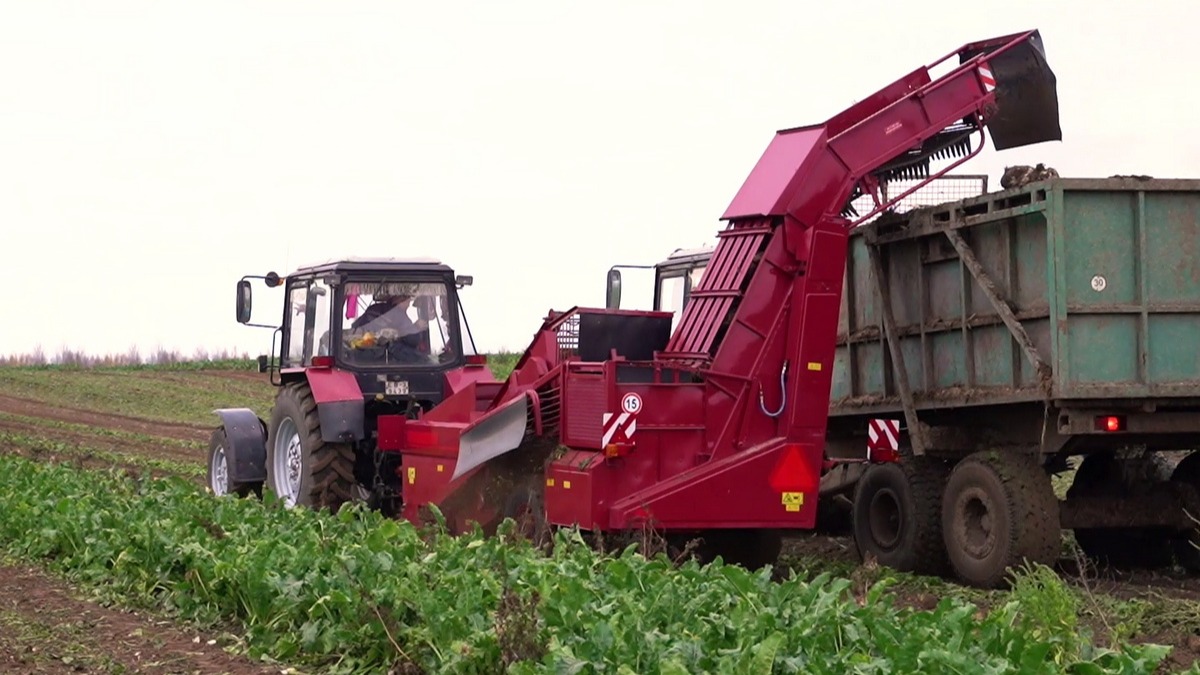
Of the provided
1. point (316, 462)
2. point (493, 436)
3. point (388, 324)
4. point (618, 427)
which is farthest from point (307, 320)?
point (618, 427)

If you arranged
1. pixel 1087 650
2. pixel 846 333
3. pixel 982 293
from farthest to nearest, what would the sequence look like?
1. pixel 846 333
2. pixel 982 293
3. pixel 1087 650

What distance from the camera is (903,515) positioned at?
12.3 meters

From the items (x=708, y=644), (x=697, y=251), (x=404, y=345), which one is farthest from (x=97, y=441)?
(x=708, y=644)

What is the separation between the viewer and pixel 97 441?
87.7 feet

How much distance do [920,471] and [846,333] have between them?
1.53 meters

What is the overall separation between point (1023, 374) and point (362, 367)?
586 cm

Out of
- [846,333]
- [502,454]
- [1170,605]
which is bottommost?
[1170,605]

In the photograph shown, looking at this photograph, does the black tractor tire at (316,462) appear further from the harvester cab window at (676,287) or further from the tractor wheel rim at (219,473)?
the harvester cab window at (676,287)

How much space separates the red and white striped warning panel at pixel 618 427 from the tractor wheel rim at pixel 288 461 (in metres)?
4.57

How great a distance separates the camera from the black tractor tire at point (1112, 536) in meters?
11.7

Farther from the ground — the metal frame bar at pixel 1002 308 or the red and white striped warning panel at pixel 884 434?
the metal frame bar at pixel 1002 308

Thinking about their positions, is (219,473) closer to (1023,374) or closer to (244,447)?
(244,447)

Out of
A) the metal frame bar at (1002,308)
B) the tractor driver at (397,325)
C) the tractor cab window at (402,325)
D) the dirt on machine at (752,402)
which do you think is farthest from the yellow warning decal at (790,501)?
the tractor driver at (397,325)

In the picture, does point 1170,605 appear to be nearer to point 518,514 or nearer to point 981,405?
point 981,405
